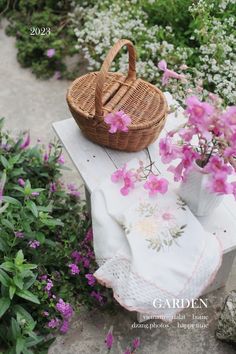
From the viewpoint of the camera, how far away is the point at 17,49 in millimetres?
3992

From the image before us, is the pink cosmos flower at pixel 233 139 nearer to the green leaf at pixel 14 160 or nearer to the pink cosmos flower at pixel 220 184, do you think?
the pink cosmos flower at pixel 220 184

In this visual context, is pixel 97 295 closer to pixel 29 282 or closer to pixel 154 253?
pixel 29 282

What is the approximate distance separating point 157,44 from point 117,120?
145cm

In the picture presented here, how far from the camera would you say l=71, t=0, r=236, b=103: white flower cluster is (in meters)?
3.23

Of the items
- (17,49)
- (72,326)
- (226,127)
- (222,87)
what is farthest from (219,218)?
(17,49)

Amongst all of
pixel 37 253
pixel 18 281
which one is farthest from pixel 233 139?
pixel 37 253

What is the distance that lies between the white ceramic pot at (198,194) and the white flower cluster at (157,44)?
1.13 meters

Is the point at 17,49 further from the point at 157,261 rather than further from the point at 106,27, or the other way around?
the point at 157,261

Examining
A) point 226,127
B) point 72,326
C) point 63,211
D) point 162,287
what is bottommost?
point 72,326

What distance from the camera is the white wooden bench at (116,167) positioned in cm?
212

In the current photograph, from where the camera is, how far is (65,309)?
7.30ft

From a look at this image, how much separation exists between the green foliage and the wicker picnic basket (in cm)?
37

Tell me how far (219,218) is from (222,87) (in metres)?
1.39

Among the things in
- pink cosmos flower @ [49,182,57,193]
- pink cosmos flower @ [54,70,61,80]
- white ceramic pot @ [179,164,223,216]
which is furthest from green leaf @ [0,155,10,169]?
pink cosmos flower @ [54,70,61,80]
